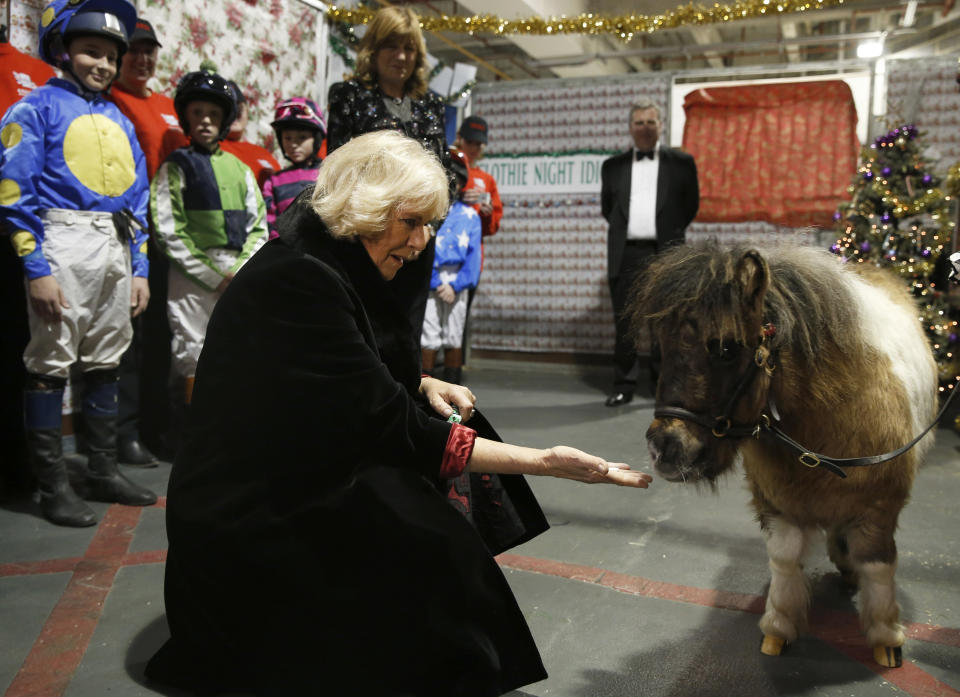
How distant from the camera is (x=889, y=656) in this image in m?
1.87

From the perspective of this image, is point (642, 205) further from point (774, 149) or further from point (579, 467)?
point (579, 467)

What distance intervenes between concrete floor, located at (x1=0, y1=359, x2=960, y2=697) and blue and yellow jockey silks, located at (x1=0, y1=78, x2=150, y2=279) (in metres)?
1.10

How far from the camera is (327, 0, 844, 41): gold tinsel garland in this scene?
4.97 meters

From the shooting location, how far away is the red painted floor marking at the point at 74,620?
Answer: 1.75 metres

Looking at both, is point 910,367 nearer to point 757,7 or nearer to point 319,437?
point 319,437

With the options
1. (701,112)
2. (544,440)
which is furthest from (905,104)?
(544,440)

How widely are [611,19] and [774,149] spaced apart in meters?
1.77

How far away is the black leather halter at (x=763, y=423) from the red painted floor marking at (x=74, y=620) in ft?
5.22

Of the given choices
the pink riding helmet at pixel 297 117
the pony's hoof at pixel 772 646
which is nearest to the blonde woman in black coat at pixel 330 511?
the pony's hoof at pixel 772 646

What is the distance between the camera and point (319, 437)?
4.83 feet

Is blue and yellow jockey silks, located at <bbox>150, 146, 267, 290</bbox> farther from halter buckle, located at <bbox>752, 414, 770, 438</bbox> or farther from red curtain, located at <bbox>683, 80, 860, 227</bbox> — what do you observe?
red curtain, located at <bbox>683, 80, 860, 227</bbox>

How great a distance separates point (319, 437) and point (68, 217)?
6.47ft

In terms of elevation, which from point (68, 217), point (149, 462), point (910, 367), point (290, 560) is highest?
point (68, 217)

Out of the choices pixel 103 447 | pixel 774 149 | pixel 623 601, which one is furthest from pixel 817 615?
A: pixel 774 149
